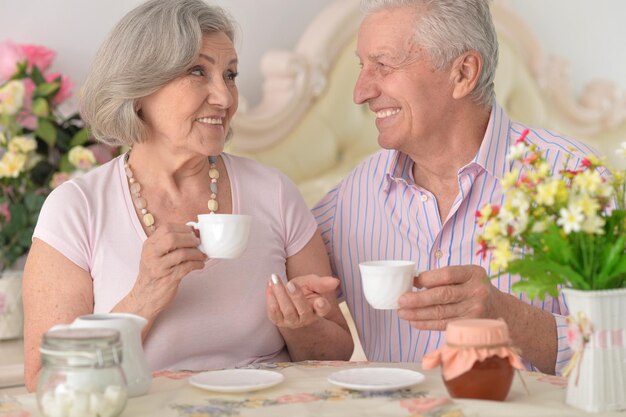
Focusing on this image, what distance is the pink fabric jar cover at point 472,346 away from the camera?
129 centimetres

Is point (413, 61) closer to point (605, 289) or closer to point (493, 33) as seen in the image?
point (493, 33)

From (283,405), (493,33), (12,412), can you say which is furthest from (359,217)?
(12,412)

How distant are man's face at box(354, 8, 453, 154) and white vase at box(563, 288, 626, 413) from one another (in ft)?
2.87

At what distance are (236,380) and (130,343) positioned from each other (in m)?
0.18

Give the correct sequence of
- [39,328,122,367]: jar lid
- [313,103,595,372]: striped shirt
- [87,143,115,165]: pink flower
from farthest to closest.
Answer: [87,143,115,165]: pink flower
[313,103,595,372]: striped shirt
[39,328,122,367]: jar lid

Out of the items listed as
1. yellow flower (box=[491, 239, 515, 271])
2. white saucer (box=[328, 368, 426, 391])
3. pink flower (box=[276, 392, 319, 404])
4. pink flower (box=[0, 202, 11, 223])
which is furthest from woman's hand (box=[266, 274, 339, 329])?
pink flower (box=[0, 202, 11, 223])

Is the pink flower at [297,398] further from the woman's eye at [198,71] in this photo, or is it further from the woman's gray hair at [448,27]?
the woman's gray hair at [448,27]

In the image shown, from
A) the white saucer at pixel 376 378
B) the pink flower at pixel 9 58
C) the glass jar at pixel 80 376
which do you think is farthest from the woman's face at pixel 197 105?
the pink flower at pixel 9 58

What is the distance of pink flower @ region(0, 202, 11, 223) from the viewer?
2756 millimetres

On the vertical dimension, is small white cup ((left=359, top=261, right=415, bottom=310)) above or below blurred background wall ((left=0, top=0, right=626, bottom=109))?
below

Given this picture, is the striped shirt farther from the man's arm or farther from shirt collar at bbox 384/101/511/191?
the man's arm

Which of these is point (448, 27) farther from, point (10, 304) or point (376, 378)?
point (10, 304)

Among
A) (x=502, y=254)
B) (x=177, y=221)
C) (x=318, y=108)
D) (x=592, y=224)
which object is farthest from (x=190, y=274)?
(x=318, y=108)

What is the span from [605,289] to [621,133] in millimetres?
2906
